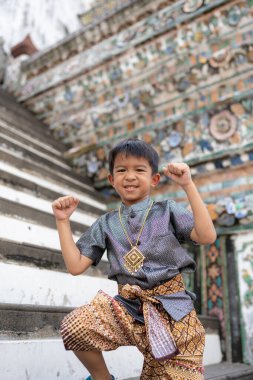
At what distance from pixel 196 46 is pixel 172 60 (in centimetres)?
25

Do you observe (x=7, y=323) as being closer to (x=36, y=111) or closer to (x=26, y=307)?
(x=26, y=307)

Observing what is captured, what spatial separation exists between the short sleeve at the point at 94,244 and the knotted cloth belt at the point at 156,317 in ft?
0.44

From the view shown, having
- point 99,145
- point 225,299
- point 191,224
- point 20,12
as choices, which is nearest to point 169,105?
point 99,145

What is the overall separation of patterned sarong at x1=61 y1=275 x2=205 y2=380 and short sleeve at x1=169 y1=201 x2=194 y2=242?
20 cm

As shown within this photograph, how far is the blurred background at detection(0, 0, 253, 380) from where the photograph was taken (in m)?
1.66

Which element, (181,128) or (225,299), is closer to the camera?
(225,299)

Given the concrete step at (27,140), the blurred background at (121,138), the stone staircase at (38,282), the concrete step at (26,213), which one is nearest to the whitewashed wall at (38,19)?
the blurred background at (121,138)

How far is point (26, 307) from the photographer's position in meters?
1.36

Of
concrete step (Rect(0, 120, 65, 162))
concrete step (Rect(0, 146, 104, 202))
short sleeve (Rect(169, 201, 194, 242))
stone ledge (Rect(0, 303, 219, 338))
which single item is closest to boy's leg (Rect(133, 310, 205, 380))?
short sleeve (Rect(169, 201, 194, 242))

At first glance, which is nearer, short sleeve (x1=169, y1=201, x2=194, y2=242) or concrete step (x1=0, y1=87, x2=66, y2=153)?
short sleeve (x1=169, y1=201, x2=194, y2=242)

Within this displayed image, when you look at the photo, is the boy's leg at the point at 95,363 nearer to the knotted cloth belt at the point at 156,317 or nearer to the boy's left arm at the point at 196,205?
the knotted cloth belt at the point at 156,317

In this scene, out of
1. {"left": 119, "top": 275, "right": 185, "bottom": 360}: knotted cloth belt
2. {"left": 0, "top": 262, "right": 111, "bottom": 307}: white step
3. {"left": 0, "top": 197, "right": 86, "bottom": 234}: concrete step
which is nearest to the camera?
{"left": 119, "top": 275, "right": 185, "bottom": 360}: knotted cloth belt

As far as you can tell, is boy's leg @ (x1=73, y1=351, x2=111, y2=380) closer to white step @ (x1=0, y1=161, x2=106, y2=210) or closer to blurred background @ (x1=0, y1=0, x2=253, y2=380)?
blurred background @ (x1=0, y1=0, x2=253, y2=380)

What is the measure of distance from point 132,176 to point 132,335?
46cm
